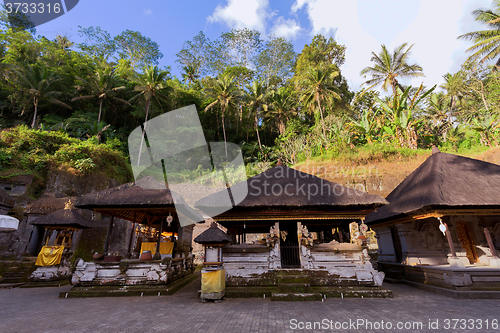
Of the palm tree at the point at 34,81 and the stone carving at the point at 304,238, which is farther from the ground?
the palm tree at the point at 34,81

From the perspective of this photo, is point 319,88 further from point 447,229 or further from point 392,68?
point 447,229

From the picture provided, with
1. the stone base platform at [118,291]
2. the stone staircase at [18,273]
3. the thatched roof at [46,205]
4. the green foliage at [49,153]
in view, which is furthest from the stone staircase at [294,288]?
the green foliage at [49,153]

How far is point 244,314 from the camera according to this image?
5719 millimetres

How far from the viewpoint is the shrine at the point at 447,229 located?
300 inches

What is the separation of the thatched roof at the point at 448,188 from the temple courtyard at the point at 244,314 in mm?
2842

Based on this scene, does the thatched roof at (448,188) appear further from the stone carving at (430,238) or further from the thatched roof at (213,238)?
the thatched roof at (213,238)

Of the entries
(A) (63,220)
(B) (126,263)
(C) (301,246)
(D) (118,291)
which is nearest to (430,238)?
(C) (301,246)

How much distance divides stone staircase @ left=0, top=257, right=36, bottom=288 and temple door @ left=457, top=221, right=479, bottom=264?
741 inches

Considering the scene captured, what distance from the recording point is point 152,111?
32188mm

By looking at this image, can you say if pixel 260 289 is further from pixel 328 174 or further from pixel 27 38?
pixel 27 38

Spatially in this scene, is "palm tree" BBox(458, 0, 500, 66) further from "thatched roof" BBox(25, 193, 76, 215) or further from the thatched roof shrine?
"thatched roof" BBox(25, 193, 76, 215)

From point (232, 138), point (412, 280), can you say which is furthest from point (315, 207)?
point (232, 138)

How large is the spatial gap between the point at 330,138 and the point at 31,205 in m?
23.8

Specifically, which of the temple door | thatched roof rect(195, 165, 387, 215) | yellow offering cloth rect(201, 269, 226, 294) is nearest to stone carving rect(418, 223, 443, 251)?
the temple door
